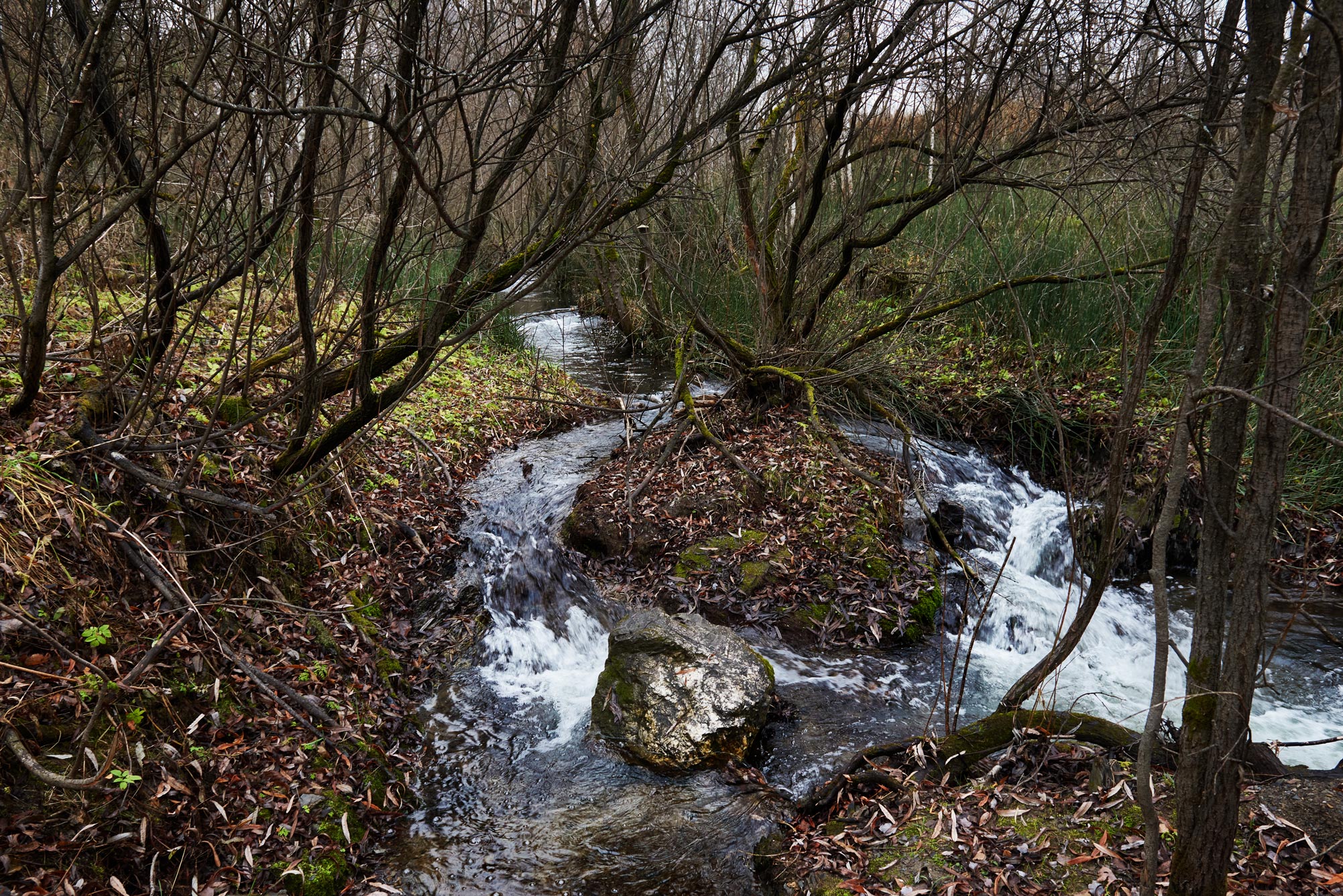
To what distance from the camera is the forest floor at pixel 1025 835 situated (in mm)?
2547

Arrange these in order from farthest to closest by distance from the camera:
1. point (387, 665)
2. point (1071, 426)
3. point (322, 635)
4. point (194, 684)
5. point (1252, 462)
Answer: point (1071, 426)
point (387, 665)
point (322, 635)
point (194, 684)
point (1252, 462)

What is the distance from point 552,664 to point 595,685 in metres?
0.37

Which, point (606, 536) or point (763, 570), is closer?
point (763, 570)

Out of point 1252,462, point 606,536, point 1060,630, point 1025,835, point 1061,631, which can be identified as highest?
point 1252,462

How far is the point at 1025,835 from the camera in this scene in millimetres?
2930

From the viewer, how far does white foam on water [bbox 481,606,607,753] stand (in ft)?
15.4

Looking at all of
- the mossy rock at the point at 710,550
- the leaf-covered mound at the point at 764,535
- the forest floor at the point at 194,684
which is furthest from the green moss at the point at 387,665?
the mossy rock at the point at 710,550

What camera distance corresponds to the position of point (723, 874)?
10.9 feet

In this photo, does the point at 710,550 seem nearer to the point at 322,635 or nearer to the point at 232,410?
the point at 322,635

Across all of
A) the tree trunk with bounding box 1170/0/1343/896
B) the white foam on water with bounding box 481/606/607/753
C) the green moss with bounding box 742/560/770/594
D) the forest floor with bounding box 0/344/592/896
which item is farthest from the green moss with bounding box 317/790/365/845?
the tree trunk with bounding box 1170/0/1343/896

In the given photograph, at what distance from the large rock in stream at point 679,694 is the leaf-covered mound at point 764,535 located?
902 millimetres

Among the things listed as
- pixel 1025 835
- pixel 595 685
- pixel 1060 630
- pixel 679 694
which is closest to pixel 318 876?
pixel 679 694

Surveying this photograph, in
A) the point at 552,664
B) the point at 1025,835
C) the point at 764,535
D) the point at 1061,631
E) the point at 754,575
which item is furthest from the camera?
the point at 764,535

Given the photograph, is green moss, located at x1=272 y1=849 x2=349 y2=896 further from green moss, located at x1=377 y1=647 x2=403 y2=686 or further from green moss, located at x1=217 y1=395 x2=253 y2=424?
green moss, located at x1=217 y1=395 x2=253 y2=424
